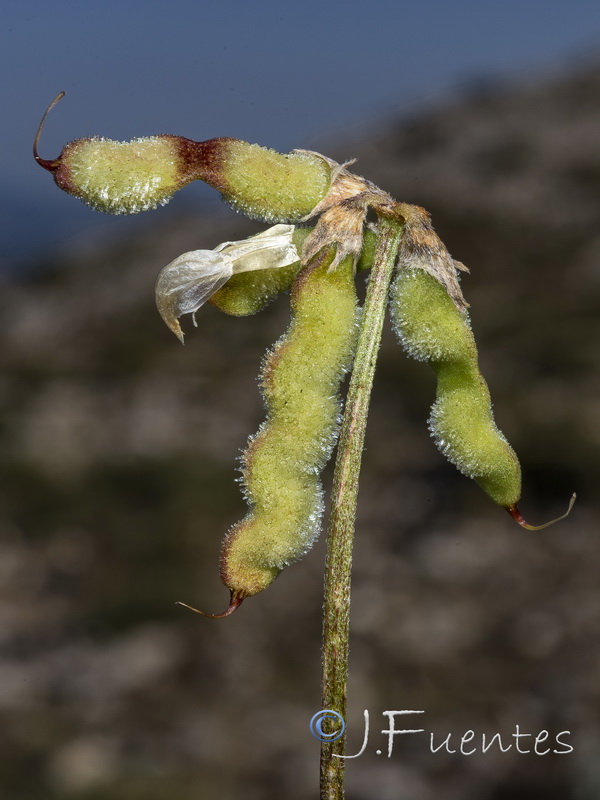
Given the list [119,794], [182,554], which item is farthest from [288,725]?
[182,554]

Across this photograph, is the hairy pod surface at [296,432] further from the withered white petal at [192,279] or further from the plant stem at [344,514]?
the withered white petal at [192,279]

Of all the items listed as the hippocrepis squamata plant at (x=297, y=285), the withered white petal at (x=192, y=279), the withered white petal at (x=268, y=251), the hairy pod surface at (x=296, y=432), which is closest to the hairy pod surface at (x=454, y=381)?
the hippocrepis squamata plant at (x=297, y=285)

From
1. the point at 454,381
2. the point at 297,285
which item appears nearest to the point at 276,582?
the point at 454,381

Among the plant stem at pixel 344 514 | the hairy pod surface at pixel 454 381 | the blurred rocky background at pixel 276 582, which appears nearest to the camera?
the plant stem at pixel 344 514

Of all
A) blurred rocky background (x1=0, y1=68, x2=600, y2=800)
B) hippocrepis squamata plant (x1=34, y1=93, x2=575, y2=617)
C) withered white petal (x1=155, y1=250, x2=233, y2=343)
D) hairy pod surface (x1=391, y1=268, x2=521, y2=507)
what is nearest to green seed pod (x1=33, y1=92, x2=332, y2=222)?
hippocrepis squamata plant (x1=34, y1=93, x2=575, y2=617)

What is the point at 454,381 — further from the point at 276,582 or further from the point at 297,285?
the point at 276,582

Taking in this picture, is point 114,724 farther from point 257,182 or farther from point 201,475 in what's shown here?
point 257,182
